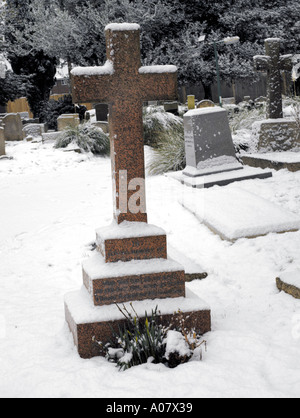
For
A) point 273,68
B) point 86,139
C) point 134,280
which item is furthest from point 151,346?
point 86,139

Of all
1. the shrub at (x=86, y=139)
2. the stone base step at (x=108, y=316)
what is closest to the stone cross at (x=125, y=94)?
the stone base step at (x=108, y=316)

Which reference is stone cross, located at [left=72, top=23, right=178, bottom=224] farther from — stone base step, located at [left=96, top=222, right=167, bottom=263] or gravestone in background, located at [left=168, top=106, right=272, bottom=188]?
gravestone in background, located at [left=168, top=106, right=272, bottom=188]

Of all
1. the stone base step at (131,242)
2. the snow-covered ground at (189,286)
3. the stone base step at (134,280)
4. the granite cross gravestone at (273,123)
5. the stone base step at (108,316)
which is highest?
the granite cross gravestone at (273,123)

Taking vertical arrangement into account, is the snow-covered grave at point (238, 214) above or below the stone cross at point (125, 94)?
below

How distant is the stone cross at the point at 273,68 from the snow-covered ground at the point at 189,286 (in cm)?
229

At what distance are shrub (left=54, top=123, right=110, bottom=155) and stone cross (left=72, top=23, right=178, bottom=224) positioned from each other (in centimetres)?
1001

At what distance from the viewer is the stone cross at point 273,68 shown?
9.87 m

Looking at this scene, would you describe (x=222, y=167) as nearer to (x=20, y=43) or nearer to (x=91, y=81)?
(x=91, y=81)

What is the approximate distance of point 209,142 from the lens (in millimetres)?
8766

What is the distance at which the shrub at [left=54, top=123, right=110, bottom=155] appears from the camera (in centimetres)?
1348

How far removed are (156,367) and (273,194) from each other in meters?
4.77

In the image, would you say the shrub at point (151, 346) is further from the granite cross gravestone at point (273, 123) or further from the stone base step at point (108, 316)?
the granite cross gravestone at point (273, 123)

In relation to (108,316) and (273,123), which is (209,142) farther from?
(108,316)

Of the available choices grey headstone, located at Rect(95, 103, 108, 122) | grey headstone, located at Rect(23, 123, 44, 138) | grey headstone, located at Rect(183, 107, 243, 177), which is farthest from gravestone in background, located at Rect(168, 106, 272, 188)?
grey headstone, located at Rect(23, 123, 44, 138)
